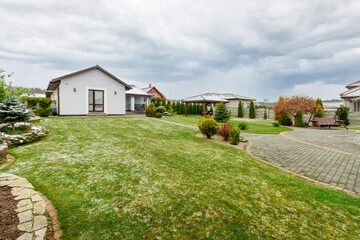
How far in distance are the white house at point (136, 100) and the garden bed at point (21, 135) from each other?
18.5 m

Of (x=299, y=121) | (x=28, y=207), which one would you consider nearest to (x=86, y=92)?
(x=28, y=207)

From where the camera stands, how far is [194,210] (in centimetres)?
273

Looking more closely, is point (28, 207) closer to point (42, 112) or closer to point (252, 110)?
point (42, 112)

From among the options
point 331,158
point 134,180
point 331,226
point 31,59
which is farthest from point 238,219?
point 31,59

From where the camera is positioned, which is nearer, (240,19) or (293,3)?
(293,3)

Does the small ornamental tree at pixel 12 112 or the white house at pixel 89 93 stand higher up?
the white house at pixel 89 93

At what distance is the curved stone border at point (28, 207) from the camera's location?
6.75 feet

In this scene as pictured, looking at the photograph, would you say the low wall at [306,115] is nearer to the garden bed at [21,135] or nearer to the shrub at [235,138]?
the shrub at [235,138]

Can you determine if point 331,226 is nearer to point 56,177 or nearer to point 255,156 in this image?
point 255,156

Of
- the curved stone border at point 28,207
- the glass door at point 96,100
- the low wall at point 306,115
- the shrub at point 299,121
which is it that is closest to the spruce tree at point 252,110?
the low wall at point 306,115

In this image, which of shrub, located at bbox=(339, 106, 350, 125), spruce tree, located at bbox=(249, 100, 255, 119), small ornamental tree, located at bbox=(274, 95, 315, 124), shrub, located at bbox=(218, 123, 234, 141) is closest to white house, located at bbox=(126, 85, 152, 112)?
spruce tree, located at bbox=(249, 100, 255, 119)

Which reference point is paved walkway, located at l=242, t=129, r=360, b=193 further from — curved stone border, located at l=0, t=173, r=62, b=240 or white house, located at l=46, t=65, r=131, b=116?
white house, located at l=46, t=65, r=131, b=116

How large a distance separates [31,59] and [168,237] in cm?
2083

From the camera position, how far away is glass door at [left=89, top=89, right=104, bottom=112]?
1619 centimetres
